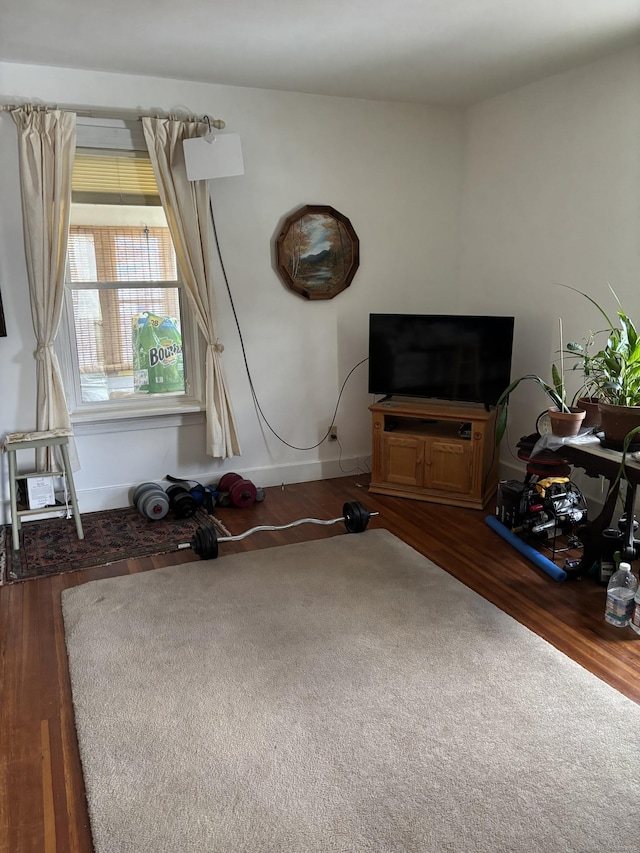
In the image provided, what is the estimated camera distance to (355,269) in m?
4.41

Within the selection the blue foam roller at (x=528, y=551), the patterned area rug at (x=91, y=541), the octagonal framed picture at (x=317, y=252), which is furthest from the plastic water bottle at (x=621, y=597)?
the octagonal framed picture at (x=317, y=252)

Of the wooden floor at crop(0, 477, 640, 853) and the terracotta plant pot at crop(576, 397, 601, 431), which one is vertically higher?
the terracotta plant pot at crop(576, 397, 601, 431)

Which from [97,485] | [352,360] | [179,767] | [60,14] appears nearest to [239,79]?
[60,14]

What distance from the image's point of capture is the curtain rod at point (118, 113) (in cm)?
338

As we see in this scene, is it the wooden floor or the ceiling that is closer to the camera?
the wooden floor

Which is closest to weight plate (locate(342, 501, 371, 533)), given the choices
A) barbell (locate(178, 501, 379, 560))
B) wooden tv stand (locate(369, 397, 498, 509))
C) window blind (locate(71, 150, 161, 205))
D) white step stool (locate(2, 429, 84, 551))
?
barbell (locate(178, 501, 379, 560))

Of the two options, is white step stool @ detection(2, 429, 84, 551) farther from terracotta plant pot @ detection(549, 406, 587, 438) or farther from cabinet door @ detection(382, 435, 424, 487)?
terracotta plant pot @ detection(549, 406, 587, 438)

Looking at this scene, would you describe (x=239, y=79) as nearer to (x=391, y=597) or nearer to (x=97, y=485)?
(x=97, y=485)

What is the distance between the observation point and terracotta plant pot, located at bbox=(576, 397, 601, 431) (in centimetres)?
306

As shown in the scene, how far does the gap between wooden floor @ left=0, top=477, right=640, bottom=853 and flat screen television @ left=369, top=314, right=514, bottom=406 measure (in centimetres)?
77

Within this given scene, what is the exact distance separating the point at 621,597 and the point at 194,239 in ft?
9.95

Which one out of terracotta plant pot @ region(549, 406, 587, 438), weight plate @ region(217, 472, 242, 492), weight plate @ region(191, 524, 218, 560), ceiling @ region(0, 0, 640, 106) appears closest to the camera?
ceiling @ region(0, 0, 640, 106)

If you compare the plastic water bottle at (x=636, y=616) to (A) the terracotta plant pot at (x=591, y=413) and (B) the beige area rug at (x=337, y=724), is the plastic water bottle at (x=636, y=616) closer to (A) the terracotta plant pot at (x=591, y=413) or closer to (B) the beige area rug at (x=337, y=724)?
(B) the beige area rug at (x=337, y=724)

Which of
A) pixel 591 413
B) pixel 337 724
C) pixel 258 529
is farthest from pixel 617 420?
pixel 258 529
